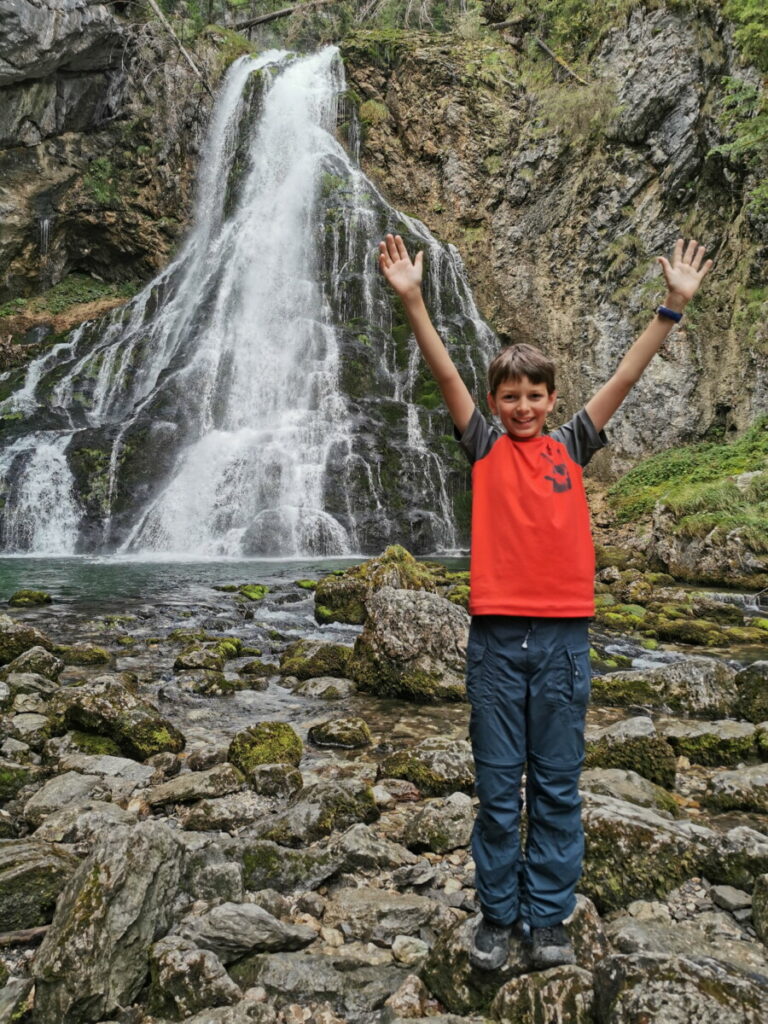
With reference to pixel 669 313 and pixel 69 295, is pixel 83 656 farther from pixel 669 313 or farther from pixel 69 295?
Result: pixel 69 295

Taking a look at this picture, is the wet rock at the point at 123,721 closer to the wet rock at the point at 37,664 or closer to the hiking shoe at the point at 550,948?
the wet rock at the point at 37,664

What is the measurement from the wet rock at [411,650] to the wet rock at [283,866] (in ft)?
10.6

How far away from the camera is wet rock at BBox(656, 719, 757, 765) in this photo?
14.1 feet

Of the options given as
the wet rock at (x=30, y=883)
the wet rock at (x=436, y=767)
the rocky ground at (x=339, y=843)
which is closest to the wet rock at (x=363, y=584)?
the rocky ground at (x=339, y=843)

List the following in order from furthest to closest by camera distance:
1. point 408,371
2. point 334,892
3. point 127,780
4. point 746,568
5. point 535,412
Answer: point 408,371 → point 746,568 → point 127,780 → point 334,892 → point 535,412

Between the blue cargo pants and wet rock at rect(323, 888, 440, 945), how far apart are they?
0.51 meters

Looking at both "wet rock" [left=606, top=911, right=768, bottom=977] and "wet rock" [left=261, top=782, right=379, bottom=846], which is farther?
"wet rock" [left=261, top=782, right=379, bottom=846]

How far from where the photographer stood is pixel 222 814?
3.45 metres

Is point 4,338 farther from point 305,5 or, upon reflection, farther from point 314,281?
point 305,5

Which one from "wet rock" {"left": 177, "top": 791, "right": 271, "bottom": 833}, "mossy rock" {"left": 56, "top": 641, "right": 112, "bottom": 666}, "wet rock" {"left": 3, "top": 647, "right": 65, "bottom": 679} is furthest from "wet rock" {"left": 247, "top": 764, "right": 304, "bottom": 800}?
"mossy rock" {"left": 56, "top": 641, "right": 112, "bottom": 666}

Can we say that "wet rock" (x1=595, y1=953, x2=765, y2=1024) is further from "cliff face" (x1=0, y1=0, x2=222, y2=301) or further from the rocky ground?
"cliff face" (x1=0, y1=0, x2=222, y2=301)

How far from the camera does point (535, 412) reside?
88.6 inches

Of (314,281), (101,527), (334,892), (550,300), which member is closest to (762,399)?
(550,300)

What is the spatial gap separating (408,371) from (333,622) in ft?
49.7
